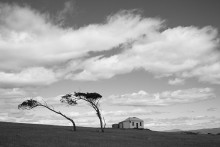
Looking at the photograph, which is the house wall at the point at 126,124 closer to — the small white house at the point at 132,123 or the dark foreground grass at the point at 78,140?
the small white house at the point at 132,123

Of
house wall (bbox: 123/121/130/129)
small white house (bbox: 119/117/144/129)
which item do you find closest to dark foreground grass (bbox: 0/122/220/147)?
small white house (bbox: 119/117/144/129)

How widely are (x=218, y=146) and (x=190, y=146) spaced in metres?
4.03

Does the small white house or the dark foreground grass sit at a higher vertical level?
the small white house

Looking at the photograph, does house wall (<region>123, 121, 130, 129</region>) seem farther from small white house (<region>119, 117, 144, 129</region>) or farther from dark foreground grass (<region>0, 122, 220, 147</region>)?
dark foreground grass (<region>0, 122, 220, 147</region>)

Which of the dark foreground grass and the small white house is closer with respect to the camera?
the dark foreground grass

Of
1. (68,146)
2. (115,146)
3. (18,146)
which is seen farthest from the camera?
(115,146)

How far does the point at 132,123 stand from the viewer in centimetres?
8469

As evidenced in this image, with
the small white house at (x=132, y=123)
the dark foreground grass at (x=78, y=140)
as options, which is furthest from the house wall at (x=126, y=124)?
the dark foreground grass at (x=78, y=140)

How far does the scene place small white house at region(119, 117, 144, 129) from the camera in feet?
277

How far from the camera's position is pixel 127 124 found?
84875 mm

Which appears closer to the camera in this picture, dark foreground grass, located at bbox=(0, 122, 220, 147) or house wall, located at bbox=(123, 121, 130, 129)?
dark foreground grass, located at bbox=(0, 122, 220, 147)

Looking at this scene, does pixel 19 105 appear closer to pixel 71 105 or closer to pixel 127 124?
pixel 71 105

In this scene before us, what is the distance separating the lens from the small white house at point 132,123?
84.5 meters

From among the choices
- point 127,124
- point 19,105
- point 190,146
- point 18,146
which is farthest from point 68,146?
point 127,124
